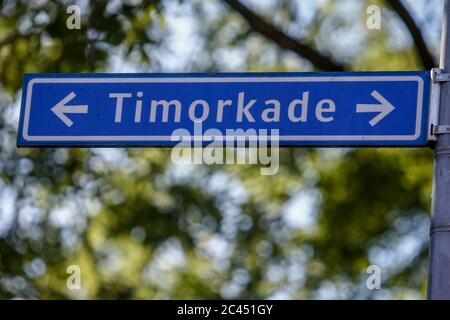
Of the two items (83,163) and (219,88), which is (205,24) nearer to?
(83,163)

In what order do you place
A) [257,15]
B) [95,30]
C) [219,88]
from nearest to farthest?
[219,88], [95,30], [257,15]

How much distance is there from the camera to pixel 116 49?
27.8ft

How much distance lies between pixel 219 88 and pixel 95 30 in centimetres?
450

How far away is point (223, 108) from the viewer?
4.05 m

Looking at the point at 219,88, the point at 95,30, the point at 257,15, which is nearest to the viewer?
the point at 219,88

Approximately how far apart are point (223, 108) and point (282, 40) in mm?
5068

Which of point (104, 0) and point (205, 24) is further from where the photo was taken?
point (205, 24)

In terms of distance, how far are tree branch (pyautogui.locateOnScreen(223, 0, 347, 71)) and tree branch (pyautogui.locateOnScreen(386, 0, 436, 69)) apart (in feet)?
1.92

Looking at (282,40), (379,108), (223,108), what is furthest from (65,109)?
(282,40)

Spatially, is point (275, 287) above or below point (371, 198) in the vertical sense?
below

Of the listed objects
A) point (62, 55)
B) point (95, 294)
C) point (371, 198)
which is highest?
point (62, 55)

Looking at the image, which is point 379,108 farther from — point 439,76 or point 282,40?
point 282,40

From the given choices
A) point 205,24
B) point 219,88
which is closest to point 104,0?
point 205,24

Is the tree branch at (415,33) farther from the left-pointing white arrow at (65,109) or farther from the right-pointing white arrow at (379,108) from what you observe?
the left-pointing white arrow at (65,109)
